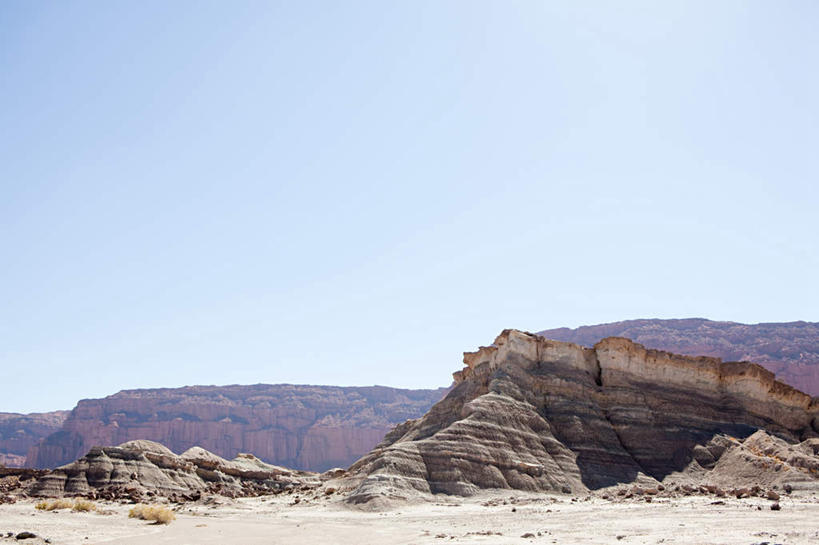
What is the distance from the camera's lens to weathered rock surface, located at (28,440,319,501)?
5878 cm

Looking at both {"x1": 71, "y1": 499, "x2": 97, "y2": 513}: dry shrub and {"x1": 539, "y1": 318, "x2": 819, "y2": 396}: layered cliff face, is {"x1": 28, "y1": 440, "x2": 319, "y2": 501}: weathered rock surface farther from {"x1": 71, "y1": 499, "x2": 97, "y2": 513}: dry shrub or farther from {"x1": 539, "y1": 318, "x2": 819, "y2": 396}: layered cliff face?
{"x1": 539, "y1": 318, "x2": 819, "y2": 396}: layered cliff face

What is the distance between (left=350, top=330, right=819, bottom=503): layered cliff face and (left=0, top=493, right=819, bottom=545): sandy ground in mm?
4697

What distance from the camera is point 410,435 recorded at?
60344mm

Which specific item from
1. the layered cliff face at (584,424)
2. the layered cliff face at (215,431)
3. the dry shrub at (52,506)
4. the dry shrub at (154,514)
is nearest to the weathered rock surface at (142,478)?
the dry shrub at (52,506)

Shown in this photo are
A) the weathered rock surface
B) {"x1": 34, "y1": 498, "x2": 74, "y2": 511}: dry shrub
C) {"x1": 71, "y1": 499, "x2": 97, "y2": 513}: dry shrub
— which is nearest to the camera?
{"x1": 71, "y1": 499, "x2": 97, "y2": 513}: dry shrub

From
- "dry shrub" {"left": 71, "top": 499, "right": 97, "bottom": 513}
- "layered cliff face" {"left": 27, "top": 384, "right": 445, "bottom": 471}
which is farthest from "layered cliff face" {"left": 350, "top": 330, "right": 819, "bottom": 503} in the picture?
"layered cliff face" {"left": 27, "top": 384, "right": 445, "bottom": 471}

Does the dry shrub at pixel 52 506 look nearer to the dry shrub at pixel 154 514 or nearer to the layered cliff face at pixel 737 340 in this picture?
the dry shrub at pixel 154 514

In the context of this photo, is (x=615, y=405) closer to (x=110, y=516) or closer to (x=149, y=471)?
(x=110, y=516)

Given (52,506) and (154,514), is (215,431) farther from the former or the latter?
(154,514)

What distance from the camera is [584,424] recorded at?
54.4 metres

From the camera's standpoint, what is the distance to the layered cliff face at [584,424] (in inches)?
1764

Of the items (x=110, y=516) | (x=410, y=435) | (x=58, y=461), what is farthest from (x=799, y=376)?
(x=58, y=461)

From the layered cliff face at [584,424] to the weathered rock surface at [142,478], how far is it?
1792cm

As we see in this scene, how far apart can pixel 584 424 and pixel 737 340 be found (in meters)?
131
